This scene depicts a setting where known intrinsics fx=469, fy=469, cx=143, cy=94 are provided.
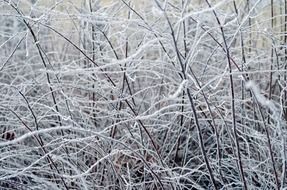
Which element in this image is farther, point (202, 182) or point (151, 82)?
point (151, 82)

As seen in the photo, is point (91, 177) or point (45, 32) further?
point (45, 32)

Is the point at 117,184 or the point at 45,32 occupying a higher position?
the point at 45,32

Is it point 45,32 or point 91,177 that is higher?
point 45,32

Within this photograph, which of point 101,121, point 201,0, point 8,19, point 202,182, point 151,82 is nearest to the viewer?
point 202,182

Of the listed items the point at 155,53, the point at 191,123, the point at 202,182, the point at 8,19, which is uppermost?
the point at 8,19

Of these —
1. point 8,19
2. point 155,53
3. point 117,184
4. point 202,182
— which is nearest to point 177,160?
point 202,182

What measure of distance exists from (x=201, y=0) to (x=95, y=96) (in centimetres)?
74

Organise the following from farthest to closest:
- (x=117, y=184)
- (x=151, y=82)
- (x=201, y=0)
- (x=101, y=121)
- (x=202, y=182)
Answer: (x=201, y=0) → (x=151, y=82) → (x=101, y=121) → (x=202, y=182) → (x=117, y=184)

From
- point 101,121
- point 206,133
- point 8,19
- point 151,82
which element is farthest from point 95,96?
point 8,19

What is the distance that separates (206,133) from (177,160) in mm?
146

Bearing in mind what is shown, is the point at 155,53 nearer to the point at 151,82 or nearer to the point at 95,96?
the point at 151,82

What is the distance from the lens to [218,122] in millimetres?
1288

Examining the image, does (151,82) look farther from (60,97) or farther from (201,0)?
(201,0)

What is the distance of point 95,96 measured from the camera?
1.40 m
